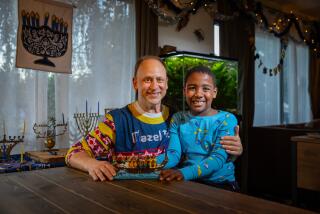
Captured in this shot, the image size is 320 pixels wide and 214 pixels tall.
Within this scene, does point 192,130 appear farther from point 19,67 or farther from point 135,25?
point 135,25

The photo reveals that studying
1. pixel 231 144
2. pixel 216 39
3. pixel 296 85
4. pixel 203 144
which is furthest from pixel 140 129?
pixel 296 85

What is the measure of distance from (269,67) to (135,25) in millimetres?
2920

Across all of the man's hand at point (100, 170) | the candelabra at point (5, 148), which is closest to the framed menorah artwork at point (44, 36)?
the candelabra at point (5, 148)

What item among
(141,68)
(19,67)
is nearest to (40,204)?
(141,68)

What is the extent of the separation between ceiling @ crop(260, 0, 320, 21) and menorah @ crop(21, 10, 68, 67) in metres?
3.64

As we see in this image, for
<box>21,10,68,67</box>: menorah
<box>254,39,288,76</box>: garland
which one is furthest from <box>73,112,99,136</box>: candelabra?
<box>254,39,288,76</box>: garland

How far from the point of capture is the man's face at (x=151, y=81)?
5.55ft

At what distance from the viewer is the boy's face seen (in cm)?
162

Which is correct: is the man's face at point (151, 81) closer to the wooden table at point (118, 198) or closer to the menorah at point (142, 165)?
the menorah at point (142, 165)

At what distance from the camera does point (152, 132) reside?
1.71 meters

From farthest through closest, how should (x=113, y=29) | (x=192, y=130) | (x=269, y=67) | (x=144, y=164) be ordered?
(x=269, y=67)
(x=113, y=29)
(x=192, y=130)
(x=144, y=164)

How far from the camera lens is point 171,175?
140 cm

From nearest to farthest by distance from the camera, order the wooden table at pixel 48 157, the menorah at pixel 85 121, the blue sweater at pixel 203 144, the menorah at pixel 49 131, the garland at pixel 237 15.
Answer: the blue sweater at pixel 203 144
the wooden table at pixel 48 157
the menorah at pixel 49 131
the menorah at pixel 85 121
the garland at pixel 237 15

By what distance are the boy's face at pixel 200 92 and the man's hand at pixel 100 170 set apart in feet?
1.79
